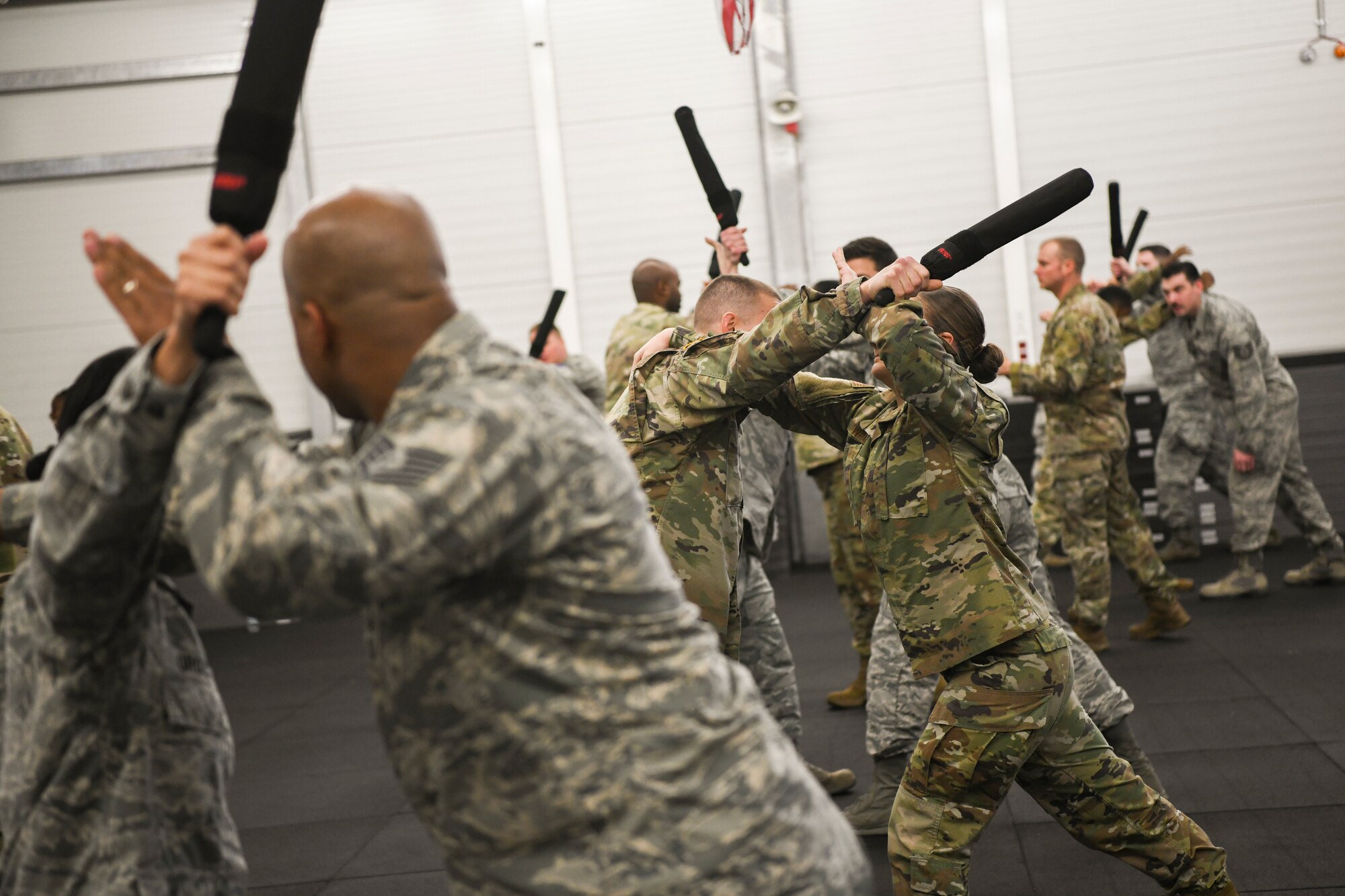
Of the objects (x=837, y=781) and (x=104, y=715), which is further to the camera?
(x=837, y=781)

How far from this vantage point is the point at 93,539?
1435 mm

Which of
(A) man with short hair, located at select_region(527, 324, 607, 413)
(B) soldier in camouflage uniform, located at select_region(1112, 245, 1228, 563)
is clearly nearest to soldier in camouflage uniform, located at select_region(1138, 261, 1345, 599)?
(B) soldier in camouflage uniform, located at select_region(1112, 245, 1228, 563)

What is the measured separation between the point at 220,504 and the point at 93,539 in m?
0.32

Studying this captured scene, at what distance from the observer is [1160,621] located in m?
6.43

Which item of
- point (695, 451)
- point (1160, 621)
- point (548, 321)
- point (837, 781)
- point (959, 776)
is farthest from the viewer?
point (1160, 621)

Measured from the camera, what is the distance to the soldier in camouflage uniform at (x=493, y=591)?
1226 mm

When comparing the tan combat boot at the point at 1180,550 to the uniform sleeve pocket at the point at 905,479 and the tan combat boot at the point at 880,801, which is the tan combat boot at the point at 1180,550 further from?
the uniform sleeve pocket at the point at 905,479

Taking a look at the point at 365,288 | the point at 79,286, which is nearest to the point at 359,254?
the point at 365,288

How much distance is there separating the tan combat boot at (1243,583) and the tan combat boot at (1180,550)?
1346mm

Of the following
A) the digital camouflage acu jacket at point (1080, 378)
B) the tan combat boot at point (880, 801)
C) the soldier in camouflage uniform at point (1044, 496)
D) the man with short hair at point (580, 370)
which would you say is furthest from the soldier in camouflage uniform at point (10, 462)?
the soldier in camouflage uniform at point (1044, 496)

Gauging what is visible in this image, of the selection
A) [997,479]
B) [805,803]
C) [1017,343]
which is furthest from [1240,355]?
[805,803]

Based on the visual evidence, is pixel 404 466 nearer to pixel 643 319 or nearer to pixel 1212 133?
pixel 643 319

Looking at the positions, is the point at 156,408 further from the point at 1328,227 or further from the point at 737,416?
the point at 1328,227

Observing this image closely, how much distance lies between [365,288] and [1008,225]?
143 centimetres
